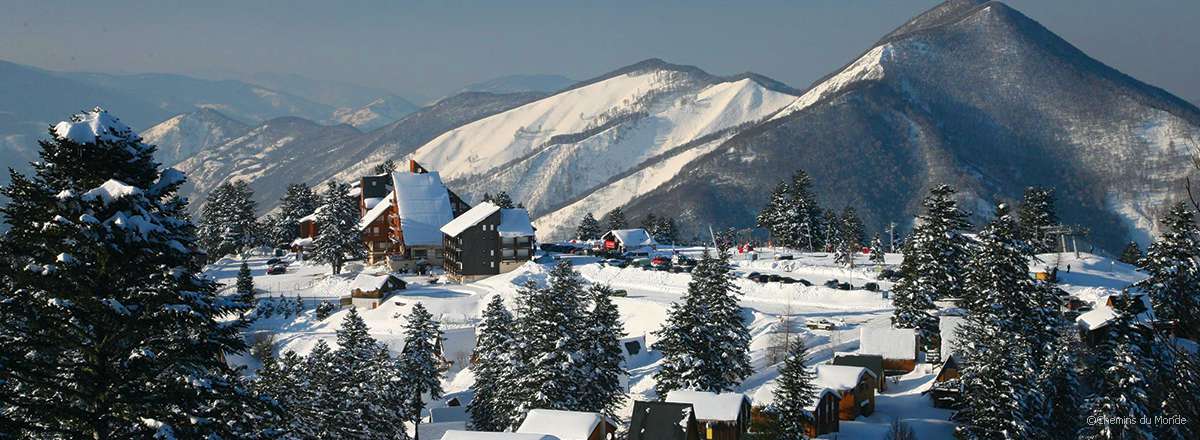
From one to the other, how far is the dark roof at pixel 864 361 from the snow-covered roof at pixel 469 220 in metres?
50.3

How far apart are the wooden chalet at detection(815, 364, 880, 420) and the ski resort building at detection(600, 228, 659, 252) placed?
208 ft

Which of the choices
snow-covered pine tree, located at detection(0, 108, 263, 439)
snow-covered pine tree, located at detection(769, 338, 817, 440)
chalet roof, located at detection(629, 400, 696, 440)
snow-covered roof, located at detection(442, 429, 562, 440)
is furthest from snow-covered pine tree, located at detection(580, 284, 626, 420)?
snow-covered pine tree, located at detection(0, 108, 263, 439)

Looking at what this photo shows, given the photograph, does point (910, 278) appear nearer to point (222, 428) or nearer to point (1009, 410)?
point (1009, 410)

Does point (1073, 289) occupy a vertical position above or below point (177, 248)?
below

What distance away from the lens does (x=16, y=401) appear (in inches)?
607

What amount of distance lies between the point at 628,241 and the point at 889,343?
2252 inches

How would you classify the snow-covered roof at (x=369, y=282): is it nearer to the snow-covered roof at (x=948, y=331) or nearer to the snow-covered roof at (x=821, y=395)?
the snow-covered roof at (x=948, y=331)

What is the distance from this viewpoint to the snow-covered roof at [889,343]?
61303mm

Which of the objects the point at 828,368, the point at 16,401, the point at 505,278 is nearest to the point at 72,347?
the point at 16,401

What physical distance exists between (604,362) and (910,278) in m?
24.5

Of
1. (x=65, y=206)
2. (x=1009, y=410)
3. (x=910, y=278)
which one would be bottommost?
(x=1009, y=410)

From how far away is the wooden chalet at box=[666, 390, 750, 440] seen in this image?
45.4m

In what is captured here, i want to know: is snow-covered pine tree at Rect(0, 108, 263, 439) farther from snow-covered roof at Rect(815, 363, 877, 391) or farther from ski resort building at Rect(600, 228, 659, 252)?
ski resort building at Rect(600, 228, 659, 252)

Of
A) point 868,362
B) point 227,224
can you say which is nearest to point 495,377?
point 868,362
